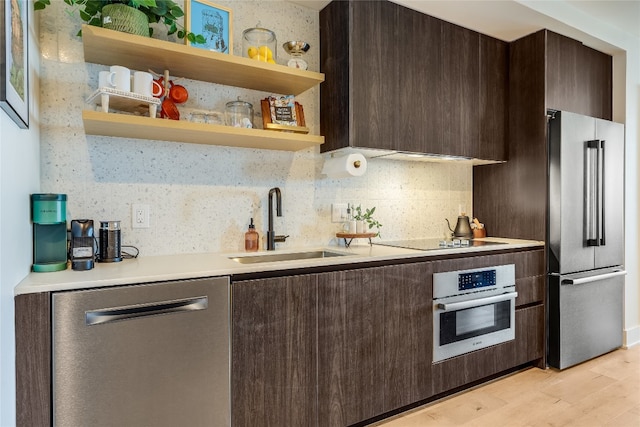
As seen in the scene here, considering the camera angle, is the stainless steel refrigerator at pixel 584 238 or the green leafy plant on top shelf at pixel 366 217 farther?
the stainless steel refrigerator at pixel 584 238

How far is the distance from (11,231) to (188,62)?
3.68ft

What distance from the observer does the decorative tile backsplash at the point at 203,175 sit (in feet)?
5.98

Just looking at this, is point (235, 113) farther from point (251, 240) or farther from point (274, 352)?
point (274, 352)

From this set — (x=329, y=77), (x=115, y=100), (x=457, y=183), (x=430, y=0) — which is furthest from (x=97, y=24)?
(x=457, y=183)

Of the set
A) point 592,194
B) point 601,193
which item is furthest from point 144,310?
point 601,193

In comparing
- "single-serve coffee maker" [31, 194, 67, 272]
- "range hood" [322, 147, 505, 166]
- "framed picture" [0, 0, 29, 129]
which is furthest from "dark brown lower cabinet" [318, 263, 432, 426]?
"framed picture" [0, 0, 29, 129]

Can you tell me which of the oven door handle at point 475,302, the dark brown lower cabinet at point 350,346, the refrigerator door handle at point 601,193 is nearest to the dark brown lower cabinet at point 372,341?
the dark brown lower cabinet at point 350,346

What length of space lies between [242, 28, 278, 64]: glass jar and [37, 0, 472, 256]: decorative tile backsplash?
8 centimetres

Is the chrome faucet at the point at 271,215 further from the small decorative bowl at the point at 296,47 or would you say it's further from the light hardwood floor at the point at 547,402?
the light hardwood floor at the point at 547,402

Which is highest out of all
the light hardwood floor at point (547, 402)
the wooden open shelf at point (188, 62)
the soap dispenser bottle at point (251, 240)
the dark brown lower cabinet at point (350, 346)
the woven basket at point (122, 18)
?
the woven basket at point (122, 18)

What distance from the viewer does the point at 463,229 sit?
2994 mm

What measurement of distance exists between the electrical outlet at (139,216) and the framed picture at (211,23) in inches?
34.4

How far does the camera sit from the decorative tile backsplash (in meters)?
1.82

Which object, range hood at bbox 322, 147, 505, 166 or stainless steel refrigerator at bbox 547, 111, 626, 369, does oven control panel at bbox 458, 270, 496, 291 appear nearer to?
stainless steel refrigerator at bbox 547, 111, 626, 369
